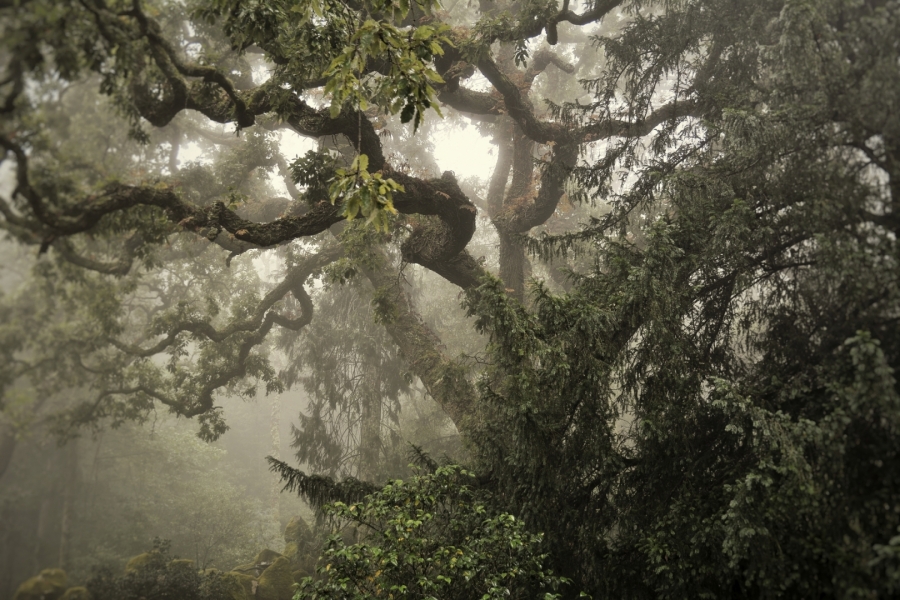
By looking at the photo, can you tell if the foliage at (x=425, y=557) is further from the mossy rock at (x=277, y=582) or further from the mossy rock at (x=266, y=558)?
the mossy rock at (x=266, y=558)

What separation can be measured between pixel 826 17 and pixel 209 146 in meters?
15.3

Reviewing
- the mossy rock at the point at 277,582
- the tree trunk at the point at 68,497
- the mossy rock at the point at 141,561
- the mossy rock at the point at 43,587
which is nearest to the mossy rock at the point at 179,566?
the mossy rock at the point at 141,561

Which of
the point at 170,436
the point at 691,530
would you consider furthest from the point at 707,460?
the point at 170,436

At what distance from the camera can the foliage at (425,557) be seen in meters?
3.89

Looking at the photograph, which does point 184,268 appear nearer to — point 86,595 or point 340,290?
point 340,290

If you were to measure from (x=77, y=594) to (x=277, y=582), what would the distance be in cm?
471

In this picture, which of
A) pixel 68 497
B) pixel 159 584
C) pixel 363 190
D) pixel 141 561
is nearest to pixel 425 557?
pixel 363 190

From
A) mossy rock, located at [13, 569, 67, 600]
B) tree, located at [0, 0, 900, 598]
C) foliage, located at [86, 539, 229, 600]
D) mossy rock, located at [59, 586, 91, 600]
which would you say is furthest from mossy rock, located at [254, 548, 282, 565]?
tree, located at [0, 0, 900, 598]

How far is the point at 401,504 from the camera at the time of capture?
4547mm

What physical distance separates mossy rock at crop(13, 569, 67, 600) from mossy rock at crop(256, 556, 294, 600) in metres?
5.59

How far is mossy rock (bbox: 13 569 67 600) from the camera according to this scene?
5574 millimetres

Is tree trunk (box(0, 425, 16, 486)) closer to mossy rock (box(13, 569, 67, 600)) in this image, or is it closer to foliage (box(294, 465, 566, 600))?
mossy rock (box(13, 569, 67, 600))

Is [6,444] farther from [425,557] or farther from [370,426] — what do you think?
[370,426]

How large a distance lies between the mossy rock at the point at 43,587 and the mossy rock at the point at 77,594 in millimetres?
429
